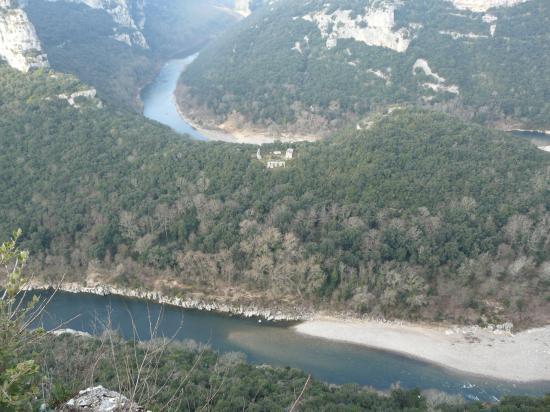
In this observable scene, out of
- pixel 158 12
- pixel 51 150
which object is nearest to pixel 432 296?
pixel 51 150

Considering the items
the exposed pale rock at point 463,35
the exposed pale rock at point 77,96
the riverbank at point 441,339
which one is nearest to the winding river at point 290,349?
the riverbank at point 441,339

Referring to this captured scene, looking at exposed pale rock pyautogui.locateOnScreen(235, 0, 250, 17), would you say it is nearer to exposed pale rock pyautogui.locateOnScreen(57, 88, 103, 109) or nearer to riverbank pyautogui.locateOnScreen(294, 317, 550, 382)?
exposed pale rock pyautogui.locateOnScreen(57, 88, 103, 109)

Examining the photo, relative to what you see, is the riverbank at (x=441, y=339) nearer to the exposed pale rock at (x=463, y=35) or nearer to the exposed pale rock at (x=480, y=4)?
the exposed pale rock at (x=463, y=35)

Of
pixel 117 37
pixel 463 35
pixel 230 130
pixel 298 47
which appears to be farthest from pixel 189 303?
pixel 117 37

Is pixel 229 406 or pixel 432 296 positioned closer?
pixel 229 406

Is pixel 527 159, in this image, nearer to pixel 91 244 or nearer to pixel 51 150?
pixel 91 244

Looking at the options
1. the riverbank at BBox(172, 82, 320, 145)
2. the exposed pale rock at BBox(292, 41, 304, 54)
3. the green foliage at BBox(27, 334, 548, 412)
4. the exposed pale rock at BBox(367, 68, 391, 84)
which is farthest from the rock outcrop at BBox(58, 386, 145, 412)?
the exposed pale rock at BBox(292, 41, 304, 54)

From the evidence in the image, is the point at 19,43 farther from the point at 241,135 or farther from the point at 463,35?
the point at 463,35
